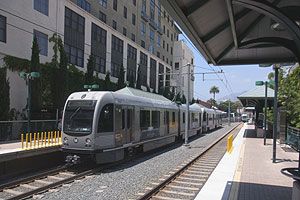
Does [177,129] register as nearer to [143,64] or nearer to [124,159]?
[124,159]

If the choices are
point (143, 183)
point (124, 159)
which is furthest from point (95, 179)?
point (124, 159)

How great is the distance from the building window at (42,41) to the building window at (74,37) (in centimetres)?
366

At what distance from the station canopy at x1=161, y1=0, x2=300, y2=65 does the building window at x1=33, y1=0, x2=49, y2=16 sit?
2240cm

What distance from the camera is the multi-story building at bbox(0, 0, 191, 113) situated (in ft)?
88.6

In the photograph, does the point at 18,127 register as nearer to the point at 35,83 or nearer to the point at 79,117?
the point at 79,117

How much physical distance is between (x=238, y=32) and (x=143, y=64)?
50120 millimetres

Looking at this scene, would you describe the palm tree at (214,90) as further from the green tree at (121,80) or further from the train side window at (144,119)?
the train side window at (144,119)

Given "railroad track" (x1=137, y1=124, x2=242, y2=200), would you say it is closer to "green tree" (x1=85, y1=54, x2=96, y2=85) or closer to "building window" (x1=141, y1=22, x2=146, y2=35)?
"green tree" (x1=85, y1=54, x2=96, y2=85)

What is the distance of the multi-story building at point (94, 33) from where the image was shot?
27016 mm

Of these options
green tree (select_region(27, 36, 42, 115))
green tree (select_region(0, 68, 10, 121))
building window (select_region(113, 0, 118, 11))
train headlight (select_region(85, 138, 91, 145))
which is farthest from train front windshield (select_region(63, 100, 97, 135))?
building window (select_region(113, 0, 118, 11))

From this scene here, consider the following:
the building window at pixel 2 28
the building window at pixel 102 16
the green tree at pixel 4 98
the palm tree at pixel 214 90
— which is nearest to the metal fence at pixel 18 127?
the green tree at pixel 4 98

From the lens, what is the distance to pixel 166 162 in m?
17.9

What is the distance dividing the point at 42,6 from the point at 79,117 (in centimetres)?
1830

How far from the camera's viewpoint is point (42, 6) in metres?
30.5
